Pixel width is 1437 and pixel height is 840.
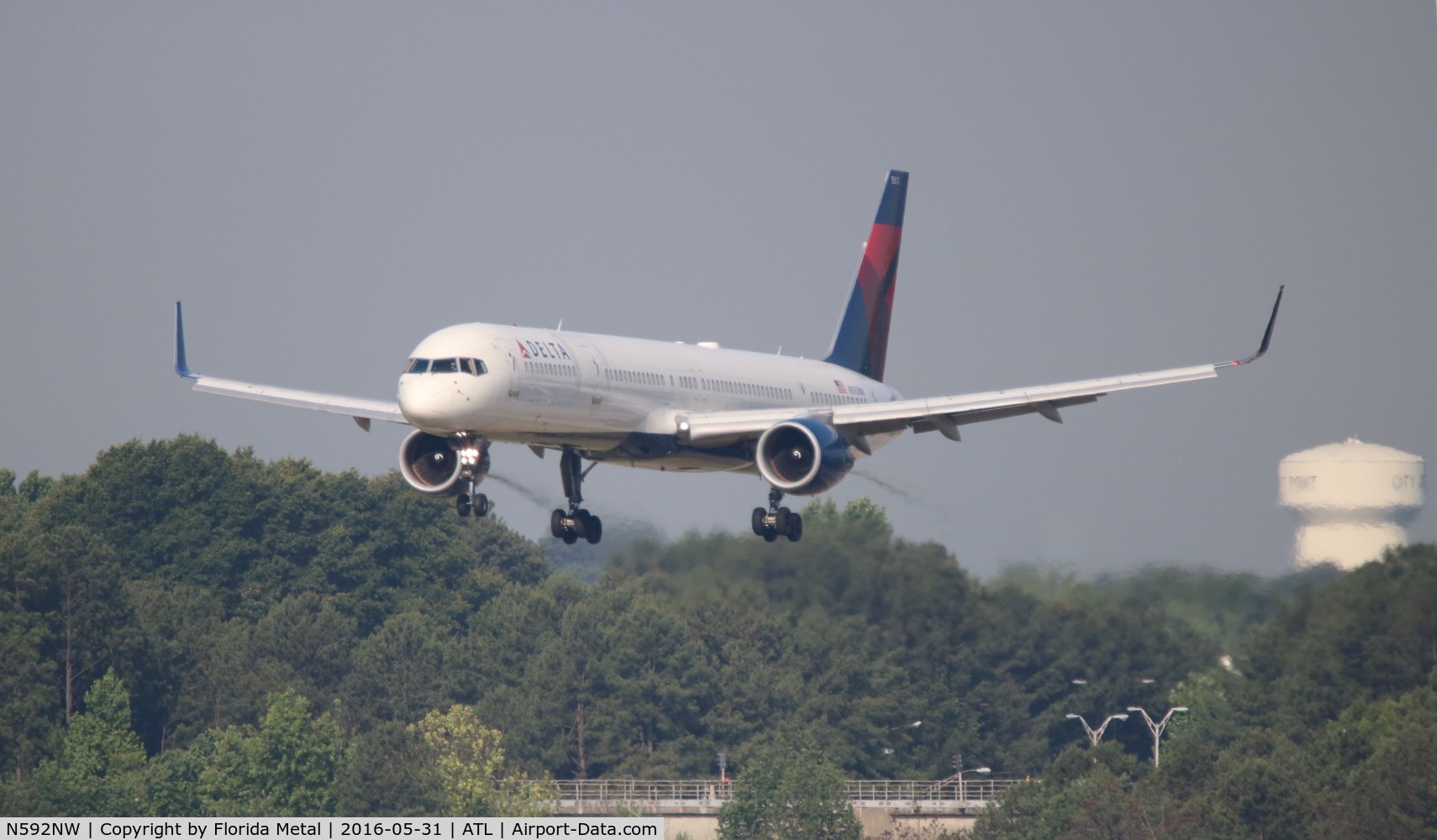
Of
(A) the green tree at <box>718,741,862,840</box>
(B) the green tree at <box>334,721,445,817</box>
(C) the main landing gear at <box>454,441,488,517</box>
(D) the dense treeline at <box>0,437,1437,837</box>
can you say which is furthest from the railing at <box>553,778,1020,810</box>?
(C) the main landing gear at <box>454,441,488,517</box>

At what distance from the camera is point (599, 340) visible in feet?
178

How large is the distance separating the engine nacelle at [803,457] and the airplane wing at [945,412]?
1.46 ft

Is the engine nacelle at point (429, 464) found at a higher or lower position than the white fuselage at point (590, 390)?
lower

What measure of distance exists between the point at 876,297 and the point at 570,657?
57.1 m

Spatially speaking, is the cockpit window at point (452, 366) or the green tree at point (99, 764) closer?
the cockpit window at point (452, 366)

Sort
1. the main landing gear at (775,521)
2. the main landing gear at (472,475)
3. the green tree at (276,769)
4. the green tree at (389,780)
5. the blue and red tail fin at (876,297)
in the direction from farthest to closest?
1. the green tree at (389,780)
2. the green tree at (276,769)
3. the blue and red tail fin at (876,297)
4. the main landing gear at (775,521)
5. the main landing gear at (472,475)

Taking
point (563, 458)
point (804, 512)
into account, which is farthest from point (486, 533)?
point (563, 458)

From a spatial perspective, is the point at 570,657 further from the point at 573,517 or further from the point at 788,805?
the point at 573,517

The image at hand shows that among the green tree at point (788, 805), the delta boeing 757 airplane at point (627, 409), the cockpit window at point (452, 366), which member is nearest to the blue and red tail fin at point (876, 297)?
the delta boeing 757 airplane at point (627, 409)

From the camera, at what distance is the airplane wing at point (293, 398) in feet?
186

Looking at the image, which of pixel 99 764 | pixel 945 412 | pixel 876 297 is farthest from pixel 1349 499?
pixel 99 764

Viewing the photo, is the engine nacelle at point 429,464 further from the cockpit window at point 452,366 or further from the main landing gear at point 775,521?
the main landing gear at point 775,521

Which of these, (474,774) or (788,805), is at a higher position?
(474,774)

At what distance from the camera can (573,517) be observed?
57312mm
